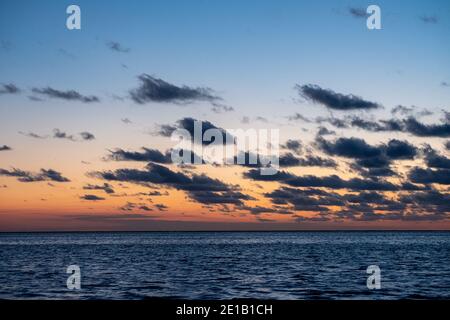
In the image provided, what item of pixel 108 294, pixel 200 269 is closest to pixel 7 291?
pixel 108 294

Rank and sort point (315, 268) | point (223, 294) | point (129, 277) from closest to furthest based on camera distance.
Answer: point (223, 294) < point (129, 277) < point (315, 268)
